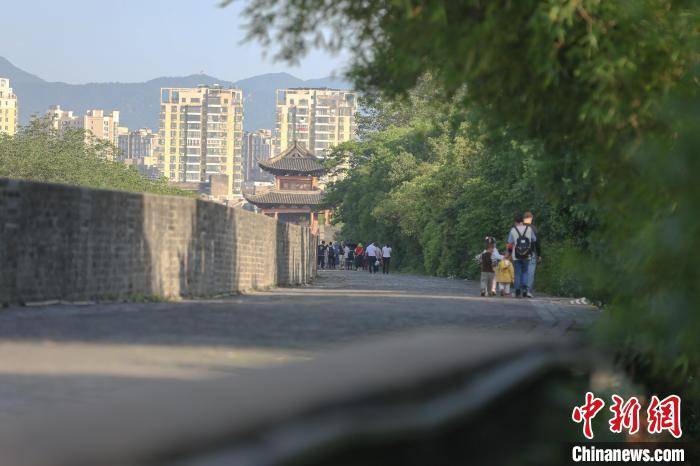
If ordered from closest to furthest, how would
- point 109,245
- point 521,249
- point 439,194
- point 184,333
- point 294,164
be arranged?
point 184,333 → point 109,245 → point 521,249 → point 439,194 → point 294,164

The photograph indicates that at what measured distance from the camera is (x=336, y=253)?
74562 millimetres

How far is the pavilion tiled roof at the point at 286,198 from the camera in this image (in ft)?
347

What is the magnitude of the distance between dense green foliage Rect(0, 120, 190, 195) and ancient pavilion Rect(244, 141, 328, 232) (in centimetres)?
1668

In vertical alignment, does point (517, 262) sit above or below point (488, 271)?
above

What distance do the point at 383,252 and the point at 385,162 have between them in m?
14.1

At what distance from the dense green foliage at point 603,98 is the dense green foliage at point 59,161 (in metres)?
57.2

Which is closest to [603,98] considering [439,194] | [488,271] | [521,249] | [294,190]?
[521,249]

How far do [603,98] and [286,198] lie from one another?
98.6 m

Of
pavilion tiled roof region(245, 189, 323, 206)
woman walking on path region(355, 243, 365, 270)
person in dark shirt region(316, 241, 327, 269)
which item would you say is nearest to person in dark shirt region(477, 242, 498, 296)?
woman walking on path region(355, 243, 365, 270)

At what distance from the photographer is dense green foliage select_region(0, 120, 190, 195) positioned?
7138 centimetres

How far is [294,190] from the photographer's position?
10931 cm

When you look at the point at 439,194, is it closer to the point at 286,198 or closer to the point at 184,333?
the point at 184,333

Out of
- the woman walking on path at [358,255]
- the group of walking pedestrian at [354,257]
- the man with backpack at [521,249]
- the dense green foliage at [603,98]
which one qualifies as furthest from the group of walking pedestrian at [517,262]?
the woman walking on path at [358,255]

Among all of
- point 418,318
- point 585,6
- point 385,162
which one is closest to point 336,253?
point 385,162
